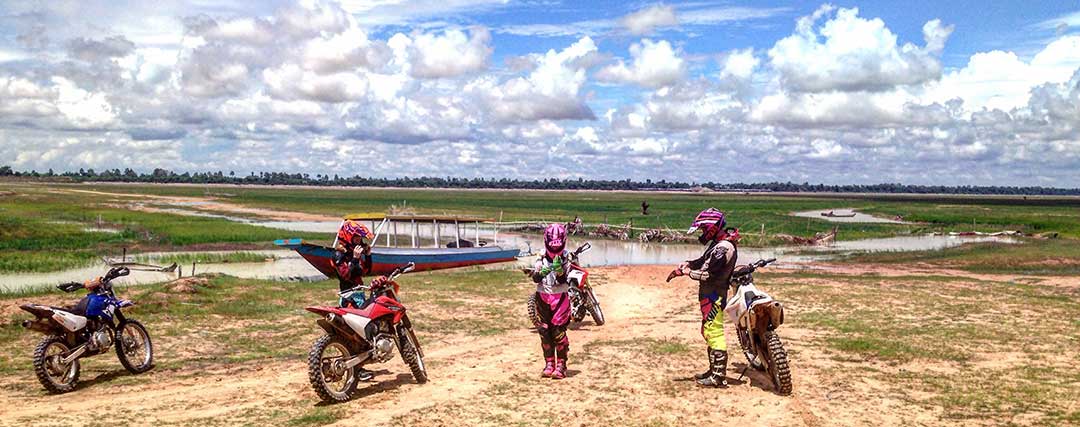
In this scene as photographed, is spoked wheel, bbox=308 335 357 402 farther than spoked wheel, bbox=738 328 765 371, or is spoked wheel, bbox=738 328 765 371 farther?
spoked wheel, bbox=738 328 765 371

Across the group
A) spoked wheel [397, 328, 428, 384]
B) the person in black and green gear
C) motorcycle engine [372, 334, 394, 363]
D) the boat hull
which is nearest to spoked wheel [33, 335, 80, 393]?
motorcycle engine [372, 334, 394, 363]

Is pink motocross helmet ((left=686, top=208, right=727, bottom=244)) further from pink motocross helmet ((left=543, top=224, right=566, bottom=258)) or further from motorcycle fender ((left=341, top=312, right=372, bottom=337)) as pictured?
motorcycle fender ((left=341, top=312, right=372, bottom=337))

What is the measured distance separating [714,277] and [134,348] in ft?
24.3

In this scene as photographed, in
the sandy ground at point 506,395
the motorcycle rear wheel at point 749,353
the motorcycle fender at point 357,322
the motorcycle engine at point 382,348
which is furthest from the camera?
the motorcycle rear wheel at point 749,353

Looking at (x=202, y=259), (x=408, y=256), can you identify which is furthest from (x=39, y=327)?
(x=202, y=259)

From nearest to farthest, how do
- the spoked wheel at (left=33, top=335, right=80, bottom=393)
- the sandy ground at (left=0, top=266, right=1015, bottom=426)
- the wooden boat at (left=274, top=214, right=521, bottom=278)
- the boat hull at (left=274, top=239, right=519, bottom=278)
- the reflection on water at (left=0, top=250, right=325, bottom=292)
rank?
the sandy ground at (left=0, top=266, right=1015, bottom=426)
the spoked wheel at (left=33, top=335, right=80, bottom=393)
the reflection on water at (left=0, top=250, right=325, bottom=292)
the boat hull at (left=274, top=239, right=519, bottom=278)
the wooden boat at (left=274, top=214, right=521, bottom=278)

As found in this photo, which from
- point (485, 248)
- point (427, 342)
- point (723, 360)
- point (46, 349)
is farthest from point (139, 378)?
point (485, 248)

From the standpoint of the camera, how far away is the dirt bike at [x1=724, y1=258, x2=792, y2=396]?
8.34 meters

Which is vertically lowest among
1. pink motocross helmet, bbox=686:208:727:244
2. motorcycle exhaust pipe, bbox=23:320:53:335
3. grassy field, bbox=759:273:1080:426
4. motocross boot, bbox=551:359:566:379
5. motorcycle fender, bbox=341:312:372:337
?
grassy field, bbox=759:273:1080:426

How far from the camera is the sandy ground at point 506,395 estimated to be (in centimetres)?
752

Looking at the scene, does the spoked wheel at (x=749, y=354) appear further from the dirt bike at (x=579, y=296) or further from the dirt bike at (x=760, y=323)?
the dirt bike at (x=579, y=296)

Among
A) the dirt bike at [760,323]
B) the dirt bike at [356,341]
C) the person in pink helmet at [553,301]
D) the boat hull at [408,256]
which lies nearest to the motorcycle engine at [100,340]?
the dirt bike at [356,341]

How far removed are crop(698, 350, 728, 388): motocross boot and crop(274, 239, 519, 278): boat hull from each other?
605 inches

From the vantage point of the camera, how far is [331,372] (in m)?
8.00
